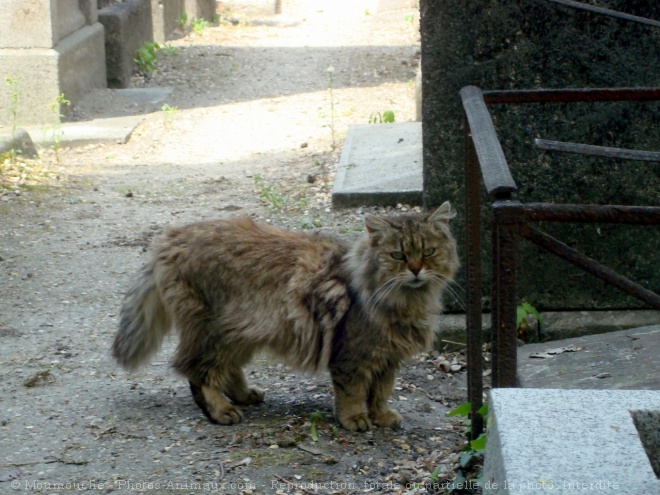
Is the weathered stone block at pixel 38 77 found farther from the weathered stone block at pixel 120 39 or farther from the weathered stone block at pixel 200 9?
the weathered stone block at pixel 200 9

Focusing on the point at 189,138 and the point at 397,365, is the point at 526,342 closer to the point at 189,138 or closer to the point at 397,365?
the point at 397,365

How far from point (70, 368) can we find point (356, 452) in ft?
5.63

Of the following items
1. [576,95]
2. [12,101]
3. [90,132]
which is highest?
[576,95]

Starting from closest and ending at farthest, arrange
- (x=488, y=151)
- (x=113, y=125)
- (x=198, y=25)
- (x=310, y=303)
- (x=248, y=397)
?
(x=488, y=151), (x=310, y=303), (x=248, y=397), (x=113, y=125), (x=198, y=25)

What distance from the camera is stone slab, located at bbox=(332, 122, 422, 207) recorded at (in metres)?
7.15

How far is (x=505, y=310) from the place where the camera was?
2508 millimetres

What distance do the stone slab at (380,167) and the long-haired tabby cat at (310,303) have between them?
2902mm

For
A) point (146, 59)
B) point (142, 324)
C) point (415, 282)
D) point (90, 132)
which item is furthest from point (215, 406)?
point (146, 59)

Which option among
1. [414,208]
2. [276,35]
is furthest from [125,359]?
[276,35]

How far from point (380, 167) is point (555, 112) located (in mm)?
3116

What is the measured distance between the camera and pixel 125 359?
14.3 feet

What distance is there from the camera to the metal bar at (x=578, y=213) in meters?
2.21

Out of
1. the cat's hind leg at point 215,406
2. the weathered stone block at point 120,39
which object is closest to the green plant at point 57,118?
the weathered stone block at point 120,39

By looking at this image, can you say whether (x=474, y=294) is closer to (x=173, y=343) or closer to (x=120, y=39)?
(x=173, y=343)
